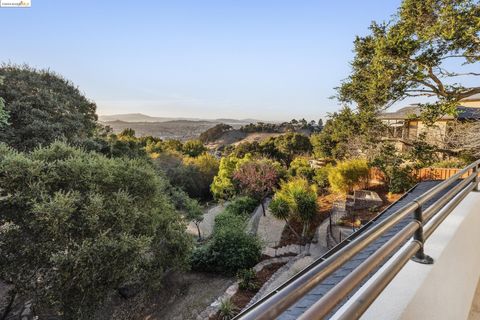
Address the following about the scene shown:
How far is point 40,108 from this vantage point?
40.6 ft

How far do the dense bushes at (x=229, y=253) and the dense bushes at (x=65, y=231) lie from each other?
10.0 feet

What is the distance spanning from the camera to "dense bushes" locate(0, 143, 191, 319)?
557 cm

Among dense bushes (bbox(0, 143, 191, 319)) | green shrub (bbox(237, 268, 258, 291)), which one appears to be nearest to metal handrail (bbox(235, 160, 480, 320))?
dense bushes (bbox(0, 143, 191, 319))

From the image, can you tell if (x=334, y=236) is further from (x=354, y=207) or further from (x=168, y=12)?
(x=168, y=12)

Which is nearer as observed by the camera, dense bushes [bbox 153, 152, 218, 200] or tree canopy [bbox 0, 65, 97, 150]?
tree canopy [bbox 0, 65, 97, 150]

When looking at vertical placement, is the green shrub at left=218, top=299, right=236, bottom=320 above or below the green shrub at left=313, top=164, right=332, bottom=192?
below

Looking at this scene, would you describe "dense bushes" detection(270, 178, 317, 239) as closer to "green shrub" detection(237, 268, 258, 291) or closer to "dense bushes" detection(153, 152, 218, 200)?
"green shrub" detection(237, 268, 258, 291)

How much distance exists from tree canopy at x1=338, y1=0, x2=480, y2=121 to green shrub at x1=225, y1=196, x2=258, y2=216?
33.5 ft

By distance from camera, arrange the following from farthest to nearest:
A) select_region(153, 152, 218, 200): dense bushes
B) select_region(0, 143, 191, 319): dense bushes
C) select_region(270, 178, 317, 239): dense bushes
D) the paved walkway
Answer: select_region(153, 152, 218, 200): dense bushes
the paved walkway
select_region(270, 178, 317, 239): dense bushes
select_region(0, 143, 191, 319): dense bushes

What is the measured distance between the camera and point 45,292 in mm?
5555

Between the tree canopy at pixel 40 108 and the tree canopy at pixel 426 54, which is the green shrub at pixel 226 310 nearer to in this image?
the tree canopy at pixel 426 54

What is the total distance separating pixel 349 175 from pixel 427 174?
11.2 feet

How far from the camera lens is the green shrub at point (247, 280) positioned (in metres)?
7.57

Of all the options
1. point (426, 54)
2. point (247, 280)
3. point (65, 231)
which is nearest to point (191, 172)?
point (247, 280)
